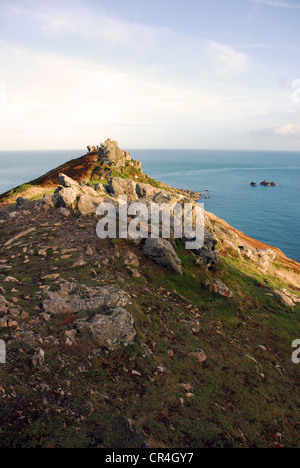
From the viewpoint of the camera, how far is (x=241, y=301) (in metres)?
19.9

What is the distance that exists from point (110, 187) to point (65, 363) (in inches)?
1098

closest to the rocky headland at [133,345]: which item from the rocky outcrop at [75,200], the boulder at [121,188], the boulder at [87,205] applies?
the boulder at [87,205]

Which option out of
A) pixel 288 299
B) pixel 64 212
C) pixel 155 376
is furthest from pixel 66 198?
pixel 288 299

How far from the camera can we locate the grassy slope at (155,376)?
753cm

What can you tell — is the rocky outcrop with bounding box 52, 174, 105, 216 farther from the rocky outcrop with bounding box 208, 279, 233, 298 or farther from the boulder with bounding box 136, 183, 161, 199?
the boulder with bounding box 136, 183, 161, 199

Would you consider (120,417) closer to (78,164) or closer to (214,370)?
(214,370)

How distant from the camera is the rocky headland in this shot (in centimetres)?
788

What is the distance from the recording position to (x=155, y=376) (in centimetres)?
1043

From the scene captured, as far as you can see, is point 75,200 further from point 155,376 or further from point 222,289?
point 155,376

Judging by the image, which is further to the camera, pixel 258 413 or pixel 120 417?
pixel 258 413

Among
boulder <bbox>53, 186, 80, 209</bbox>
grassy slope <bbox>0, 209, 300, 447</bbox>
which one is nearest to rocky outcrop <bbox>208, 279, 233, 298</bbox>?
grassy slope <bbox>0, 209, 300, 447</bbox>

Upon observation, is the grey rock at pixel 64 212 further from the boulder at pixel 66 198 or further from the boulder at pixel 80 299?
the boulder at pixel 80 299

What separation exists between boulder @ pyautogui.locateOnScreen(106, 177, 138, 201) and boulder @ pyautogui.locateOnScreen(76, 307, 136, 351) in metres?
23.9
